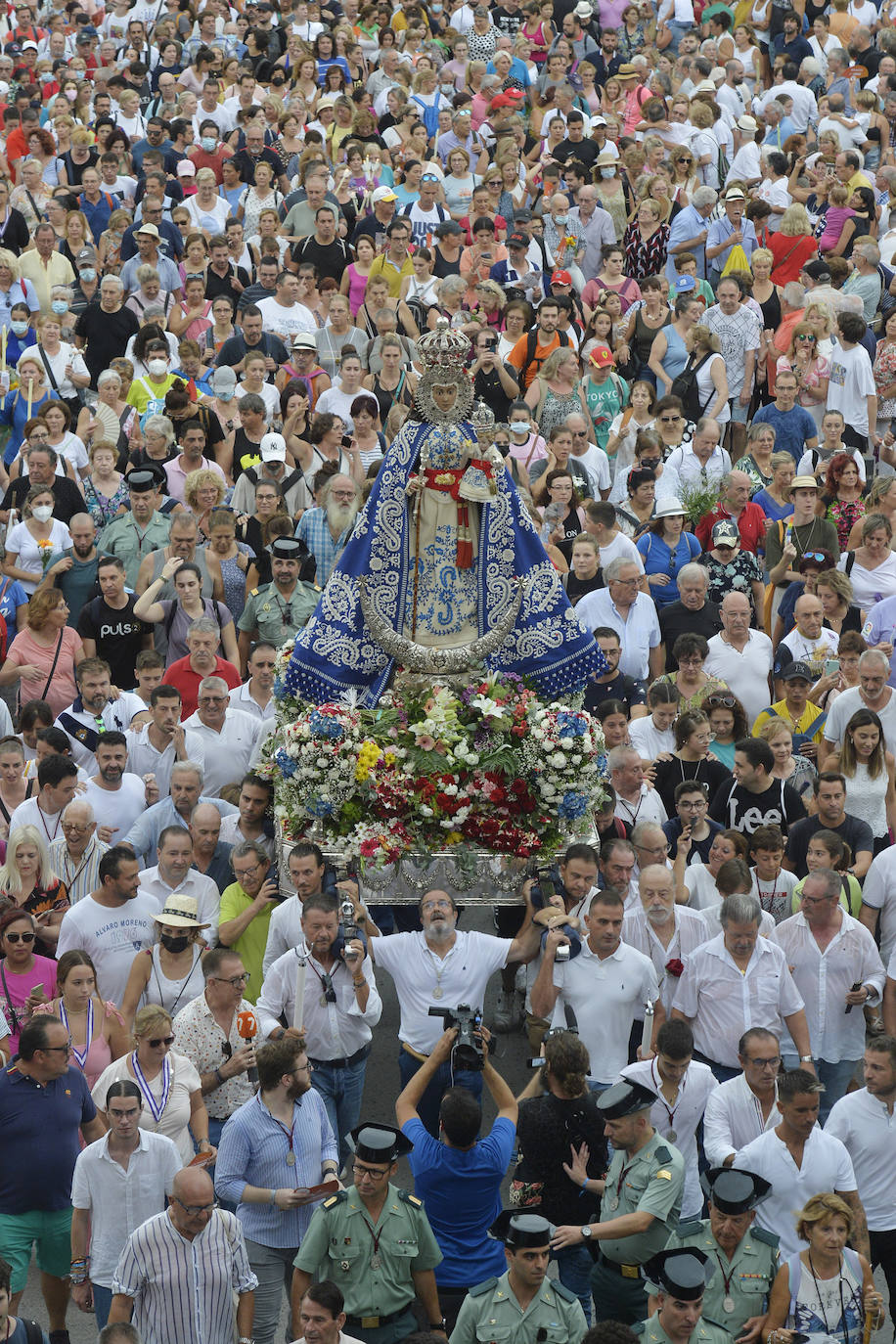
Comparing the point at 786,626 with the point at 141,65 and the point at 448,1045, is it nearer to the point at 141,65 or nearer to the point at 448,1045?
the point at 448,1045

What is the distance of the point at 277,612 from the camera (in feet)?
45.6

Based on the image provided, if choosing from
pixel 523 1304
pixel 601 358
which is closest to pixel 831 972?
pixel 523 1304

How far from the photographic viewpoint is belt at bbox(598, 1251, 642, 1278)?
28.6 feet

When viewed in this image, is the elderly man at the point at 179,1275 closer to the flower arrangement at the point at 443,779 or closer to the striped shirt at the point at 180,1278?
the striped shirt at the point at 180,1278

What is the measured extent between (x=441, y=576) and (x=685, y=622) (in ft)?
8.97

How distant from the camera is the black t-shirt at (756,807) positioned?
39.5ft

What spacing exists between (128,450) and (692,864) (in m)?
6.55

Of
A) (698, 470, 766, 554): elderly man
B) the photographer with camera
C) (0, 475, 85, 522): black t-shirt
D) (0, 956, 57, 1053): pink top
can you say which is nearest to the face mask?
(0, 956, 57, 1053): pink top

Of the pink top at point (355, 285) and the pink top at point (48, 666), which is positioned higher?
the pink top at point (355, 285)

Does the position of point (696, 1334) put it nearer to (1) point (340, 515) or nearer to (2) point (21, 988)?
(2) point (21, 988)

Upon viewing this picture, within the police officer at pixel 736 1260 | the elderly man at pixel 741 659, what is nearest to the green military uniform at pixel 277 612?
the elderly man at pixel 741 659

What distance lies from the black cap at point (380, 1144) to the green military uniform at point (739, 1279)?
1.10 m

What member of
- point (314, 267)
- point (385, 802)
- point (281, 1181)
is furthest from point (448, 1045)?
point (314, 267)

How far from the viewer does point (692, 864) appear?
37.8ft
